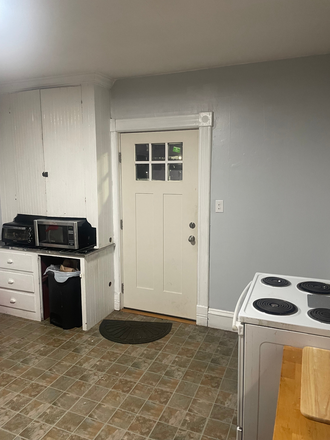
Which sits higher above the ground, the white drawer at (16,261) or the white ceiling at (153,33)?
the white ceiling at (153,33)

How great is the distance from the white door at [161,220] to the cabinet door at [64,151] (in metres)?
0.45

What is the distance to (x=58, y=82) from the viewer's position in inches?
122

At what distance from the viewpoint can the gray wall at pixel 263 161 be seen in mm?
2594

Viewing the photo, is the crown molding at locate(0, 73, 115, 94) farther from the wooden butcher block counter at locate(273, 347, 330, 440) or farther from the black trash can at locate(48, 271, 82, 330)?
the wooden butcher block counter at locate(273, 347, 330, 440)

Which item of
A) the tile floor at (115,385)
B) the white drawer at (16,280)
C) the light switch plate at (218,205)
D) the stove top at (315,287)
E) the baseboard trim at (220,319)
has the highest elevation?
the light switch plate at (218,205)

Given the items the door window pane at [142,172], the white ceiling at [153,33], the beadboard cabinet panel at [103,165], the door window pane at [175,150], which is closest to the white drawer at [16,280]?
the beadboard cabinet panel at [103,165]

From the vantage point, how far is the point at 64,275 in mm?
3016

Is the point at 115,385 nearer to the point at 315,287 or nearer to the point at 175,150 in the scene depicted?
the point at 315,287

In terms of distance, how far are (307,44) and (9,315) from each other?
11.9 feet

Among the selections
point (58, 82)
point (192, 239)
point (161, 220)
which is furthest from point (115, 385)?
point (58, 82)

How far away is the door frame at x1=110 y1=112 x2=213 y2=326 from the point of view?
115 inches

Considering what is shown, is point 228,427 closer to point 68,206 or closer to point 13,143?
point 68,206

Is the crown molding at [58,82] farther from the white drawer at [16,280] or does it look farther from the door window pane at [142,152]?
the white drawer at [16,280]

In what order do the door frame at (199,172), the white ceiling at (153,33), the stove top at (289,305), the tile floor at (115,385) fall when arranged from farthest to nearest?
1. the door frame at (199,172)
2. the tile floor at (115,385)
3. the white ceiling at (153,33)
4. the stove top at (289,305)
